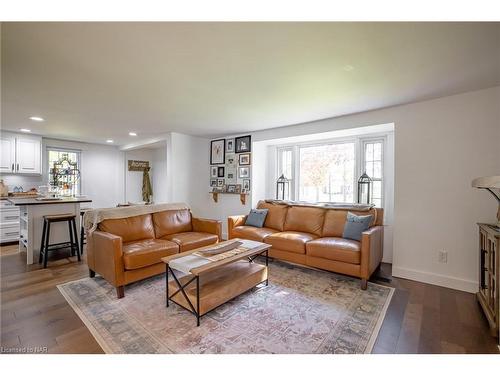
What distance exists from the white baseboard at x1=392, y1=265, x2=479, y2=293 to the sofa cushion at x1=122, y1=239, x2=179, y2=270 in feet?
9.57

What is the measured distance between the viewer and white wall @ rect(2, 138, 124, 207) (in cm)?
545

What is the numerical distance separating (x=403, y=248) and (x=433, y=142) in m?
1.38

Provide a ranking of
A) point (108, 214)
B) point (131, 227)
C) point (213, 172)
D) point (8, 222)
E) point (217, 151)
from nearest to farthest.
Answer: point (108, 214) < point (131, 227) < point (8, 222) < point (217, 151) < point (213, 172)

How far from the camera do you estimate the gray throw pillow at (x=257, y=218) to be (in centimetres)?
390

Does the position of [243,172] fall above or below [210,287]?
above

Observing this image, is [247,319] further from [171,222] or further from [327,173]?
[327,173]

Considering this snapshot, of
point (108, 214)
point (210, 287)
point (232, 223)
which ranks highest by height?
point (108, 214)

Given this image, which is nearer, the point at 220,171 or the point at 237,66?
the point at 237,66

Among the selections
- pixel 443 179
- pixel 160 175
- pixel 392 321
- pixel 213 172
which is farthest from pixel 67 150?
pixel 443 179

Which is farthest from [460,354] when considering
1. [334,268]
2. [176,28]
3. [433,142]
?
[176,28]

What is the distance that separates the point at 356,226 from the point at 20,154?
6.48m

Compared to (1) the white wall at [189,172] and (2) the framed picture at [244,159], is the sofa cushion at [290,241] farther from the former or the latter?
(1) the white wall at [189,172]

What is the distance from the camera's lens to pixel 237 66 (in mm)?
1959

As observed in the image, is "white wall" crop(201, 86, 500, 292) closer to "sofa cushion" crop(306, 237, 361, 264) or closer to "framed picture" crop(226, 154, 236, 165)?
"sofa cushion" crop(306, 237, 361, 264)
